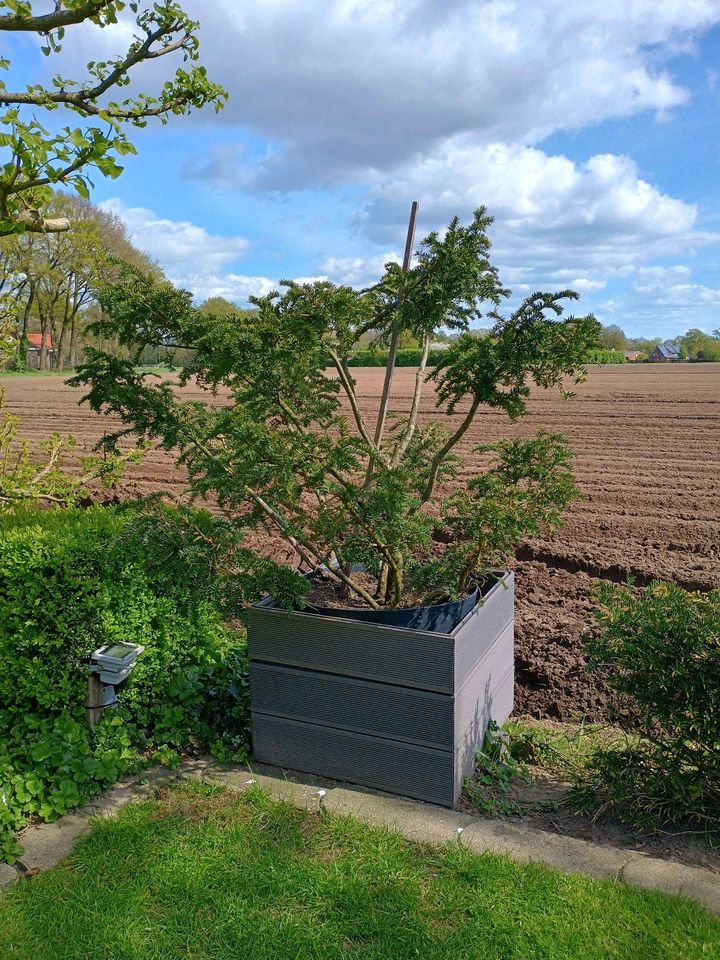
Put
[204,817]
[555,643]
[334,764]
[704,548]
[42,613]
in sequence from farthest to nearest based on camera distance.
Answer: [704,548], [555,643], [42,613], [334,764], [204,817]

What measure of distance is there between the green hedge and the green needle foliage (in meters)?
0.38

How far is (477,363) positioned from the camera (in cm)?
331

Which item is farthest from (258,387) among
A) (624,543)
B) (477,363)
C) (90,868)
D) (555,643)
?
(624,543)

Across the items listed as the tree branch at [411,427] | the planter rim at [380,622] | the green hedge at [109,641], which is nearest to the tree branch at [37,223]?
the green hedge at [109,641]

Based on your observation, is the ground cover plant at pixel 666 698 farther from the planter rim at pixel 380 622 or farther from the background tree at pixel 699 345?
the background tree at pixel 699 345

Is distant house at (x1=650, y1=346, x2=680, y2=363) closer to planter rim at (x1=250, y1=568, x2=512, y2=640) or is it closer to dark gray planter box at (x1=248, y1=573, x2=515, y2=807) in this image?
planter rim at (x1=250, y1=568, x2=512, y2=640)

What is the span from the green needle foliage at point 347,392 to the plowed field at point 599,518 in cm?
128

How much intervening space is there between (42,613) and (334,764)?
161cm

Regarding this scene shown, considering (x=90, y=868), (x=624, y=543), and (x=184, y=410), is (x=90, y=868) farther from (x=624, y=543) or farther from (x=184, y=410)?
(x=624, y=543)

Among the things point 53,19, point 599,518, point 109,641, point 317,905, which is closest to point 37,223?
point 53,19

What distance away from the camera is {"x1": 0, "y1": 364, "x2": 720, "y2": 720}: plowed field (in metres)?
4.64

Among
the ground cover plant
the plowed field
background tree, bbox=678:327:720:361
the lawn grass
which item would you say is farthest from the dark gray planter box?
background tree, bbox=678:327:720:361

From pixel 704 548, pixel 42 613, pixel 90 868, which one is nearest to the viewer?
pixel 90 868

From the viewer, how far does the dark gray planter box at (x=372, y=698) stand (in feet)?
10.6
